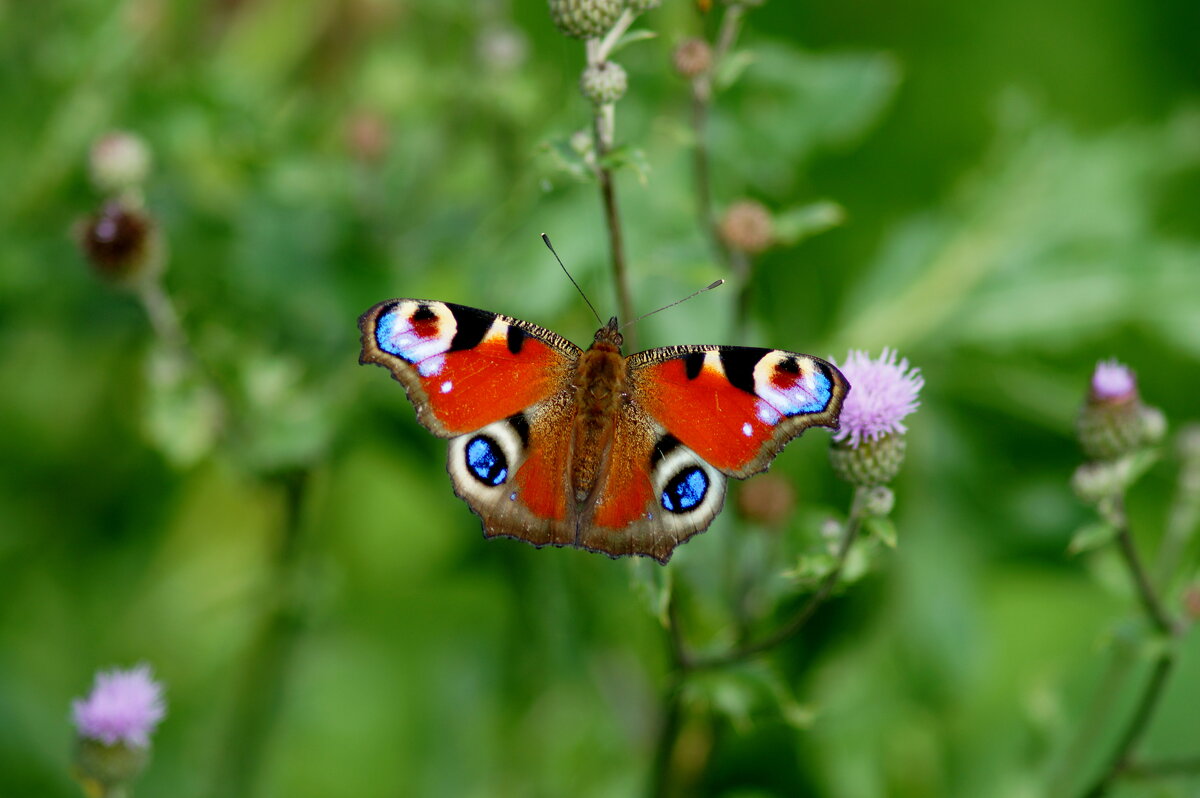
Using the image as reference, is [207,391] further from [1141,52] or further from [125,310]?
[1141,52]

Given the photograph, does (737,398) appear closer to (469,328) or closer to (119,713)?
(469,328)

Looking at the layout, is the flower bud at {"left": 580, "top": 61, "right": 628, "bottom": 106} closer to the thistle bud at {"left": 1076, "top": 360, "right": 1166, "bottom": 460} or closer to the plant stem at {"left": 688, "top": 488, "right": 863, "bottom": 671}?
the plant stem at {"left": 688, "top": 488, "right": 863, "bottom": 671}

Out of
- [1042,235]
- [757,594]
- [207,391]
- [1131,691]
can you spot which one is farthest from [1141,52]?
[207,391]

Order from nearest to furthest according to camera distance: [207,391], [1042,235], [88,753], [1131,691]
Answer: [88,753]
[207,391]
[1131,691]
[1042,235]

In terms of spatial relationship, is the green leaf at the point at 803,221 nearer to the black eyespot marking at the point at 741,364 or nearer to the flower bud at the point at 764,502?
the black eyespot marking at the point at 741,364

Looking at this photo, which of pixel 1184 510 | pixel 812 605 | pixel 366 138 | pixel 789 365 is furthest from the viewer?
pixel 366 138

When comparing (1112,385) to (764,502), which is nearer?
(1112,385)

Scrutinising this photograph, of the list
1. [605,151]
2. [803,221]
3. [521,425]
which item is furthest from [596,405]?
[803,221]

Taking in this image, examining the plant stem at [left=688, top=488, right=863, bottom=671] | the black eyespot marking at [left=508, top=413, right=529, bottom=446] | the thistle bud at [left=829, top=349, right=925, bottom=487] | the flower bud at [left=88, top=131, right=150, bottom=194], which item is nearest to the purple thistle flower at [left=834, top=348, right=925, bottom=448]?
the thistle bud at [left=829, top=349, right=925, bottom=487]
